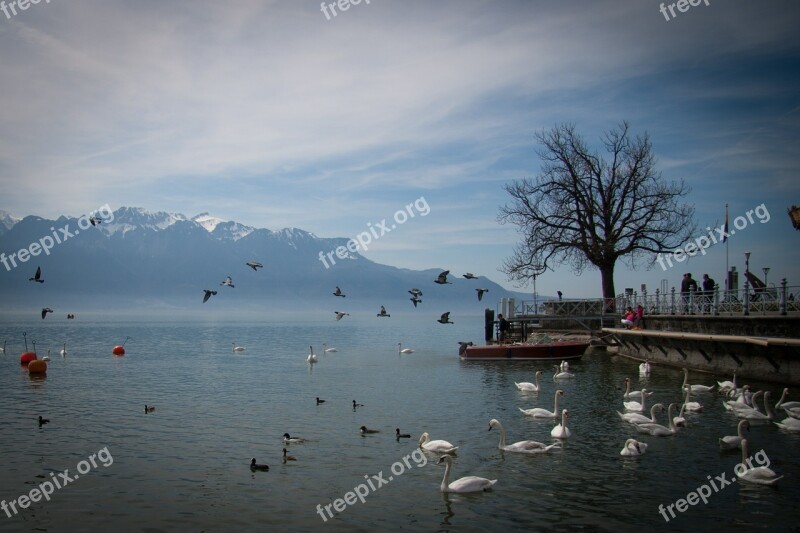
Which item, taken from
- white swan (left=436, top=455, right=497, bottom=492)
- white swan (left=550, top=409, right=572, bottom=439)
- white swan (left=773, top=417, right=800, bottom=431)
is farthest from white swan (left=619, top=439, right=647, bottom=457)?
white swan (left=773, top=417, right=800, bottom=431)

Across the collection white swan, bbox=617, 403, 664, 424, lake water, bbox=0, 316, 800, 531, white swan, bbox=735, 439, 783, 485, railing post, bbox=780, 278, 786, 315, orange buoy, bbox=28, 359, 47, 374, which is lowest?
lake water, bbox=0, 316, 800, 531

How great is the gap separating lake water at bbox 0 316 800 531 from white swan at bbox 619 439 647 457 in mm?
285

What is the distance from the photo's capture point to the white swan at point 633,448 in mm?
16325

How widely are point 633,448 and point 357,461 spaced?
22.6ft

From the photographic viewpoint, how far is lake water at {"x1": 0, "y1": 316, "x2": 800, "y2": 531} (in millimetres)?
12234

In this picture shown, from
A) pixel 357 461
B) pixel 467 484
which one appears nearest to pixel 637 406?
pixel 357 461

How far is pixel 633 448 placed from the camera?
53.8 feet

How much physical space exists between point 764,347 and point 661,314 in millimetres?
12520

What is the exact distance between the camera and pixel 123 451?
1770 centimetres

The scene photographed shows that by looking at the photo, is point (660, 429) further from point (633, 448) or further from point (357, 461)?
point (357, 461)

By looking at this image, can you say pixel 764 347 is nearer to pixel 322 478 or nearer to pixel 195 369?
pixel 322 478

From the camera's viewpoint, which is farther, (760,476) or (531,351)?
(531,351)

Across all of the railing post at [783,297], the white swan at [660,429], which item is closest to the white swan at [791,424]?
the white swan at [660,429]

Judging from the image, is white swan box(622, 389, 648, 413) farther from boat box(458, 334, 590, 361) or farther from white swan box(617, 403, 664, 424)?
boat box(458, 334, 590, 361)
